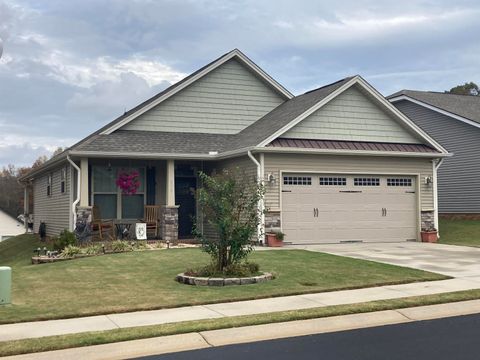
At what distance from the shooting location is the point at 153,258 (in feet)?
47.6

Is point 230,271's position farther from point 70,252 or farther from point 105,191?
point 105,191

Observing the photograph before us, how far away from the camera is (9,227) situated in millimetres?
49625

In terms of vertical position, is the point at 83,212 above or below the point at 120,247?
above

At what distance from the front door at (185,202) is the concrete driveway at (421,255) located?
Answer: 15.8ft

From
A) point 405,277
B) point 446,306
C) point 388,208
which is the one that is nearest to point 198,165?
point 388,208

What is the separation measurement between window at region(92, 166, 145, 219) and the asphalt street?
13909 millimetres

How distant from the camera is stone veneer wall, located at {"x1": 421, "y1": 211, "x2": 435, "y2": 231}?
813 inches

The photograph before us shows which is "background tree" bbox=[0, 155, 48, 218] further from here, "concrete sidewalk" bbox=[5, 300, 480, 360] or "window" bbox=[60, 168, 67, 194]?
"concrete sidewalk" bbox=[5, 300, 480, 360]

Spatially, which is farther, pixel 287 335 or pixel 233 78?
pixel 233 78

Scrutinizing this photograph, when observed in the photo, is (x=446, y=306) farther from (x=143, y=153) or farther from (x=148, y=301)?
(x=143, y=153)

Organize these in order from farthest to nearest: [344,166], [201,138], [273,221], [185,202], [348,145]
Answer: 1. [201,138]
2. [185,202]
3. [348,145]
4. [344,166]
5. [273,221]

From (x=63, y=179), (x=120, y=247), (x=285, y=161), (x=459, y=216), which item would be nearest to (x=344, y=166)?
(x=285, y=161)

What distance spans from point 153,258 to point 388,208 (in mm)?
9792

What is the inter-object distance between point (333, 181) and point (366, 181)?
135 cm
